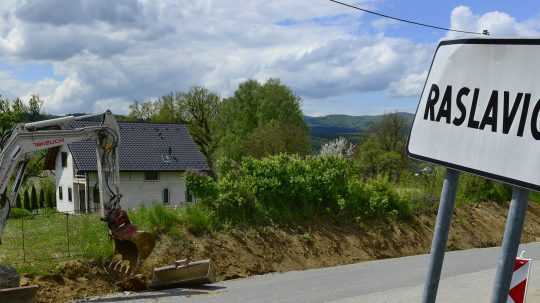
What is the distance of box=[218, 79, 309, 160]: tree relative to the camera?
5841 centimetres

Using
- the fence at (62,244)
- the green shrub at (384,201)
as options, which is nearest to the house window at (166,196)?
the green shrub at (384,201)

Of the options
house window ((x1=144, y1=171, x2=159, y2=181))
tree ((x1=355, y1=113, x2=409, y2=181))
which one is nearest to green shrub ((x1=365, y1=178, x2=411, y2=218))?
house window ((x1=144, y1=171, x2=159, y2=181))

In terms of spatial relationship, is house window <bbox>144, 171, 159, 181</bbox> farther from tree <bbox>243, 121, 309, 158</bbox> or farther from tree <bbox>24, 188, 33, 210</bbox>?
tree <bbox>243, 121, 309, 158</bbox>

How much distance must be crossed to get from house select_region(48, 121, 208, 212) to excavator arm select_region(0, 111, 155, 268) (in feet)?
84.2

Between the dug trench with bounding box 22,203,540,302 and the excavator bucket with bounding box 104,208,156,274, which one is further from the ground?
the excavator bucket with bounding box 104,208,156,274

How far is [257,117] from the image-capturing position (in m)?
63.6

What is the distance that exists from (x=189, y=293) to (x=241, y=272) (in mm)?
2743

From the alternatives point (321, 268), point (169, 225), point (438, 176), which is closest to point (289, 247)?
point (321, 268)

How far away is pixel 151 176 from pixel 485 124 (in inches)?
1597

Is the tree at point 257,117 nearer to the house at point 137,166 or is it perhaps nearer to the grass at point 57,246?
the house at point 137,166

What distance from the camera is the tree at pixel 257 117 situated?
58.4 meters

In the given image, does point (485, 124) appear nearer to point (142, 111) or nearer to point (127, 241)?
point (127, 241)

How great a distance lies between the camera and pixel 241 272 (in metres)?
15.4

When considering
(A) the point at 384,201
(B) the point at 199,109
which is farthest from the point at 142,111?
(A) the point at 384,201
